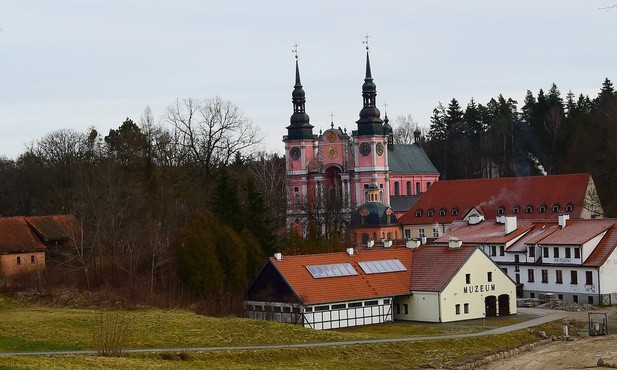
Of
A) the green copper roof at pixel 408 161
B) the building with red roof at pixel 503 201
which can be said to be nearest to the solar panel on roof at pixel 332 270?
the building with red roof at pixel 503 201

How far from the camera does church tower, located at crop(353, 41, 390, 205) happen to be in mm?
112312

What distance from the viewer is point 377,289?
58906 millimetres

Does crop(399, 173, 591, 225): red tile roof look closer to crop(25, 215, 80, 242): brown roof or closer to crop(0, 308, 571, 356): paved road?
crop(0, 308, 571, 356): paved road

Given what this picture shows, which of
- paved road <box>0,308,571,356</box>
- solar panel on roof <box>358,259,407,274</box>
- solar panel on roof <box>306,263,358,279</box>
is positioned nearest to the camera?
paved road <box>0,308,571,356</box>

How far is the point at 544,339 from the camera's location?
176ft

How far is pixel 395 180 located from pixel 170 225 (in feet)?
181

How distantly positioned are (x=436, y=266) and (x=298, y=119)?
5708 centimetres

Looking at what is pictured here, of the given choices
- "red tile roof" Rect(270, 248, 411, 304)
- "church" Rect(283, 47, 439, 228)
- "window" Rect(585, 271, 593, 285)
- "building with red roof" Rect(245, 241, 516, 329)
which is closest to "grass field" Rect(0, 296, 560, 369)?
"building with red roof" Rect(245, 241, 516, 329)

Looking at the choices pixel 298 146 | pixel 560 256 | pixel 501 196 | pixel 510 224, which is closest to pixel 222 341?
pixel 560 256

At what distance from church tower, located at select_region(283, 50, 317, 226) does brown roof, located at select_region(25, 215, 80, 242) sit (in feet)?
144

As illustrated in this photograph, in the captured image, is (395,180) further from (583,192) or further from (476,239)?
(476,239)

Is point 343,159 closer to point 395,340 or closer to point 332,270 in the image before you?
point 332,270

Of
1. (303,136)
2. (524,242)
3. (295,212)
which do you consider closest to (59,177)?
(295,212)

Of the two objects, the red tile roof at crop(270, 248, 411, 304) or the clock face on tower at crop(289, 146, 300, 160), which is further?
the clock face on tower at crop(289, 146, 300, 160)
